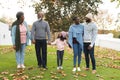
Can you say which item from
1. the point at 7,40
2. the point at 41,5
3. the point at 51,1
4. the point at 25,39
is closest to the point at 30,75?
the point at 25,39

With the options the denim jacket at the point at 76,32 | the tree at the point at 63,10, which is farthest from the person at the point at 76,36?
the tree at the point at 63,10

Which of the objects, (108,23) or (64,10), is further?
(108,23)

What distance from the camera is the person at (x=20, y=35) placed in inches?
544

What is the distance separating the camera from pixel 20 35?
45.6ft

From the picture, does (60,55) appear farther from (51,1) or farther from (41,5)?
(41,5)

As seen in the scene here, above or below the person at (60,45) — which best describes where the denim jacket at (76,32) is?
above

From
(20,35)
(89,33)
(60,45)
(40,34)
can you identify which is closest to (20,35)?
(20,35)

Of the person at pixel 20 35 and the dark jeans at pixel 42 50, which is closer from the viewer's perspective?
the person at pixel 20 35

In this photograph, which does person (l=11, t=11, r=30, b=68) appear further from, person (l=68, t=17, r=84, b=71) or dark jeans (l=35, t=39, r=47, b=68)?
person (l=68, t=17, r=84, b=71)

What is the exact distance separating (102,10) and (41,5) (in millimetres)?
31136

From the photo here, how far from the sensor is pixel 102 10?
7781 cm

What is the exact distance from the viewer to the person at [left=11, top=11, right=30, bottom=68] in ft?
45.3

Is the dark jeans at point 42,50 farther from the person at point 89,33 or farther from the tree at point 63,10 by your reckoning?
the tree at point 63,10

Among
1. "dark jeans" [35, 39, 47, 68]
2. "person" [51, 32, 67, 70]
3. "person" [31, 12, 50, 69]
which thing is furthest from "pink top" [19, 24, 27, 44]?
"person" [51, 32, 67, 70]
